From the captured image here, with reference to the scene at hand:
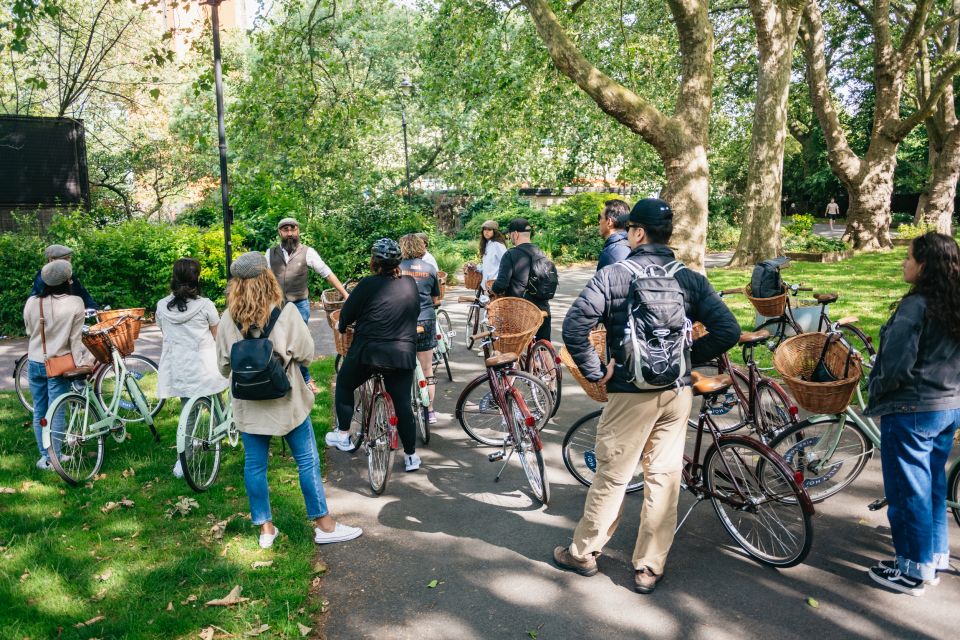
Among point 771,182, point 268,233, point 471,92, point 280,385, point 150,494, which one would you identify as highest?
point 471,92

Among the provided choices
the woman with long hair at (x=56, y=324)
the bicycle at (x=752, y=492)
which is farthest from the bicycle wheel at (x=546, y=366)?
the woman with long hair at (x=56, y=324)

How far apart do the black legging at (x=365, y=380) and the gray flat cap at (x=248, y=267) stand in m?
1.21

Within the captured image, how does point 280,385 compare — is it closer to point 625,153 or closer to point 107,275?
point 107,275

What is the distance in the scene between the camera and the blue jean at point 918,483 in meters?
3.61

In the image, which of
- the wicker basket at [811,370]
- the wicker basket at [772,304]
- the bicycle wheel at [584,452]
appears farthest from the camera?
the wicker basket at [772,304]

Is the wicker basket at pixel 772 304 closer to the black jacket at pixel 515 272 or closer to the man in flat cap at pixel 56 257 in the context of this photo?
the black jacket at pixel 515 272

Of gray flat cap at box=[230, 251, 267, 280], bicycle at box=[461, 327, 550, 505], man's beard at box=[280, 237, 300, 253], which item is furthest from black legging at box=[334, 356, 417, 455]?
man's beard at box=[280, 237, 300, 253]

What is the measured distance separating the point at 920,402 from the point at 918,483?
44 centimetres

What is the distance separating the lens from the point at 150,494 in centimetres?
541

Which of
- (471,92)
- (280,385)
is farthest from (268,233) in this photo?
(280,385)

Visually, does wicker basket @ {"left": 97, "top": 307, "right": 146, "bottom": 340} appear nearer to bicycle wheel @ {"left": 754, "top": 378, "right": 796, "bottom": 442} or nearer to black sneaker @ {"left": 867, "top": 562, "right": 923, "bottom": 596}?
bicycle wheel @ {"left": 754, "top": 378, "right": 796, "bottom": 442}

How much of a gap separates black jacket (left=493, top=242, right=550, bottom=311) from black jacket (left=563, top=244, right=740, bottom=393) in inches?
125

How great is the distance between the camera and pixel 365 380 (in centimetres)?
537

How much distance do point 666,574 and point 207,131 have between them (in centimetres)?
2698
